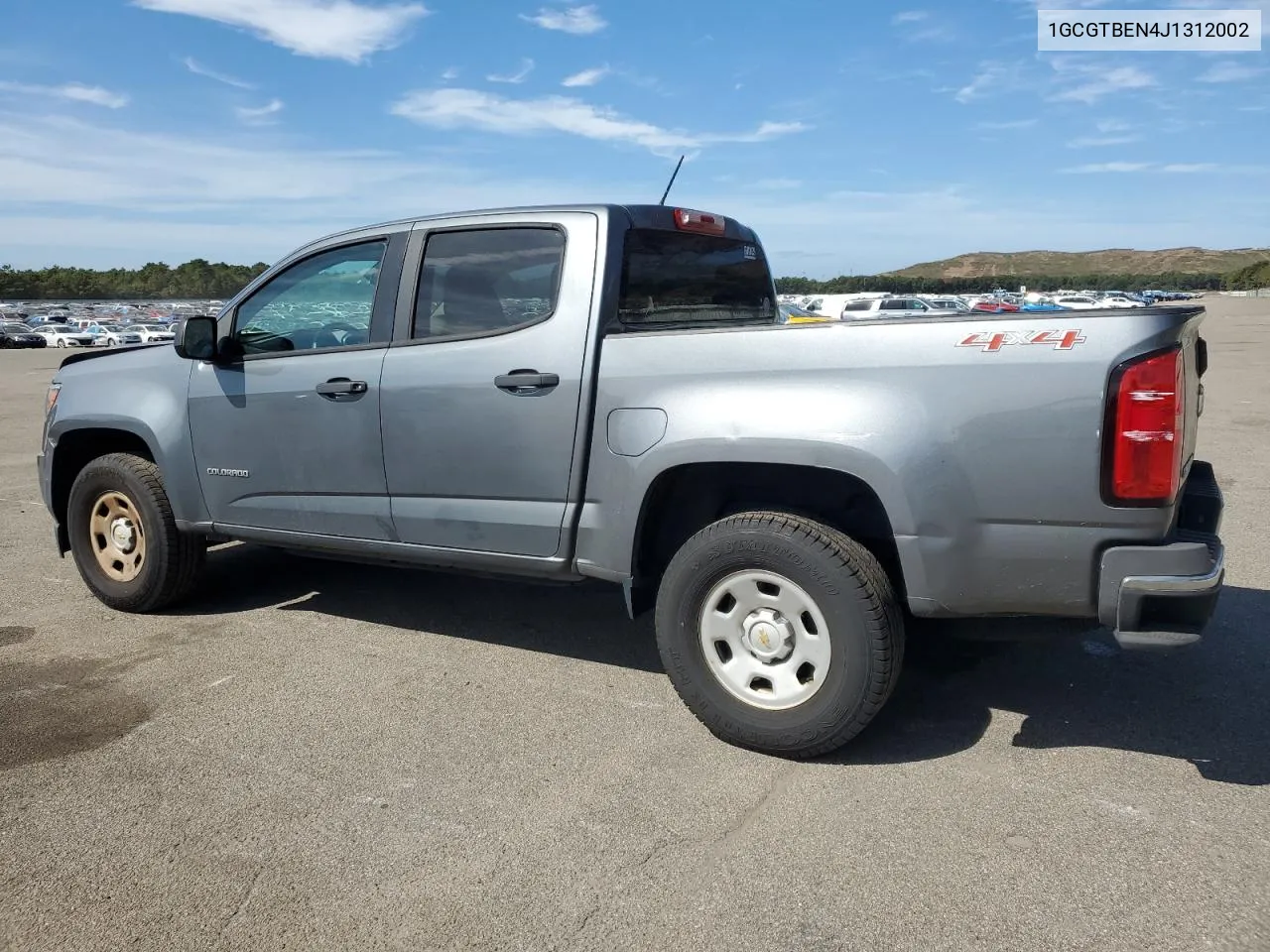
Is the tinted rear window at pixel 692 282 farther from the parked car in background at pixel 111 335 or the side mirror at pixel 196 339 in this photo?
the parked car in background at pixel 111 335

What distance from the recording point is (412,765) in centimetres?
346

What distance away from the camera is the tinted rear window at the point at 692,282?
408 cm

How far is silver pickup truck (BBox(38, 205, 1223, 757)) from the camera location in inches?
117

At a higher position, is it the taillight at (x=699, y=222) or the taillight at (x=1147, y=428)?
the taillight at (x=699, y=222)

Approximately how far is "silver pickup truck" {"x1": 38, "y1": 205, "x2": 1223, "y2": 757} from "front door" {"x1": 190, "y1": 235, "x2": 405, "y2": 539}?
1 centimetres

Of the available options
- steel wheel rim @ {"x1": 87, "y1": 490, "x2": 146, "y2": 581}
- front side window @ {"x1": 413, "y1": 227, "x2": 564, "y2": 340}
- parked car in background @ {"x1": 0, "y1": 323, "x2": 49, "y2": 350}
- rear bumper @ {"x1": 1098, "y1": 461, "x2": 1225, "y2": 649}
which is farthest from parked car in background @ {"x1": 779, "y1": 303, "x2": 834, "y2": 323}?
parked car in background @ {"x1": 0, "y1": 323, "x2": 49, "y2": 350}

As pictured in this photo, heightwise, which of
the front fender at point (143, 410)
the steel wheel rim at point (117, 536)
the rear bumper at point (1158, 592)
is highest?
the front fender at point (143, 410)

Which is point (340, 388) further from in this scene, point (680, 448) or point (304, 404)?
point (680, 448)

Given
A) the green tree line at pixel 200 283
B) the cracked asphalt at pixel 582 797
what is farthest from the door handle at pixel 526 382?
the green tree line at pixel 200 283

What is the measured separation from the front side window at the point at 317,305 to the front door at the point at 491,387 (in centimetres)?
33

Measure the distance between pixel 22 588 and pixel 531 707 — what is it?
11.4 ft

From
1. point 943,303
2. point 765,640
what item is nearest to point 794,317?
point 765,640

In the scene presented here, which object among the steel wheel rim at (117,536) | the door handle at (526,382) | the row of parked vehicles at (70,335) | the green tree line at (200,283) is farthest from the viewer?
the green tree line at (200,283)

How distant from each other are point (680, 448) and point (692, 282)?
122 cm
